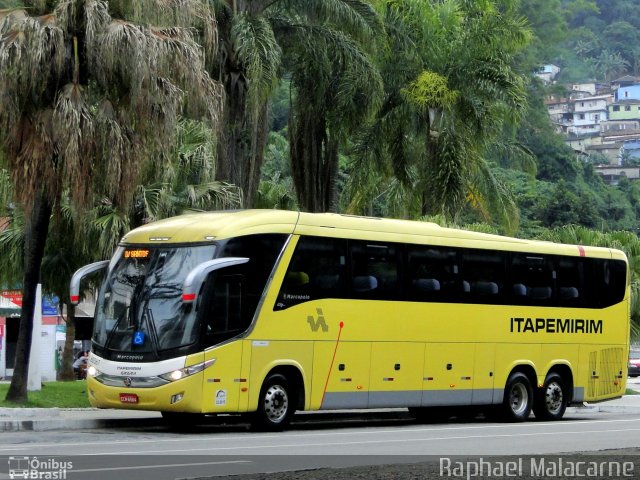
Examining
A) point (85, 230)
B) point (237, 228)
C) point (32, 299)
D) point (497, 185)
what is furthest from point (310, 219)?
point (497, 185)

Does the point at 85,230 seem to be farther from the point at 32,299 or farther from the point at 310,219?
the point at 310,219

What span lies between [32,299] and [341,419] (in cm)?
662

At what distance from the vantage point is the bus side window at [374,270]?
21922 millimetres

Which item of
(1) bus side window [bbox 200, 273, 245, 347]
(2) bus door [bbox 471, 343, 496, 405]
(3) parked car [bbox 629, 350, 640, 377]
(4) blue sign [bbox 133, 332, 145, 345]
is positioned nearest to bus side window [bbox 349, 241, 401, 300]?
(1) bus side window [bbox 200, 273, 245, 347]

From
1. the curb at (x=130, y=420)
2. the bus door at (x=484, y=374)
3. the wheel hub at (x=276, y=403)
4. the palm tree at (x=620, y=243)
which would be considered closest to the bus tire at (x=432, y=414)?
the curb at (x=130, y=420)

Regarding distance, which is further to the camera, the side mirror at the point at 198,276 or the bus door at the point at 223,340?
the bus door at the point at 223,340

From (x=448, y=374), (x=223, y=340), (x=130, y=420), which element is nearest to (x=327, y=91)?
(x=448, y=374)

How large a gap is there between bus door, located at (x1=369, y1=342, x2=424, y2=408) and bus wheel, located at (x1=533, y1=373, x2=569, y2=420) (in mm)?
3802

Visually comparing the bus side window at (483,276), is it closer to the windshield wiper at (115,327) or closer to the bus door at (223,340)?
the bus door at (223,340)

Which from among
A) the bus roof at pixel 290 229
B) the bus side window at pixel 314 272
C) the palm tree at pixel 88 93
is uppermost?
the palm tree at pixel 88 93

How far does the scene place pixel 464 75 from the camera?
37.7 metres

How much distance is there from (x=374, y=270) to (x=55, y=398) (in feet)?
22.8

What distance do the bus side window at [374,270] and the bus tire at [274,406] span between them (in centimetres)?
218

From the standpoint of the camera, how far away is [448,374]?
24016 mm
